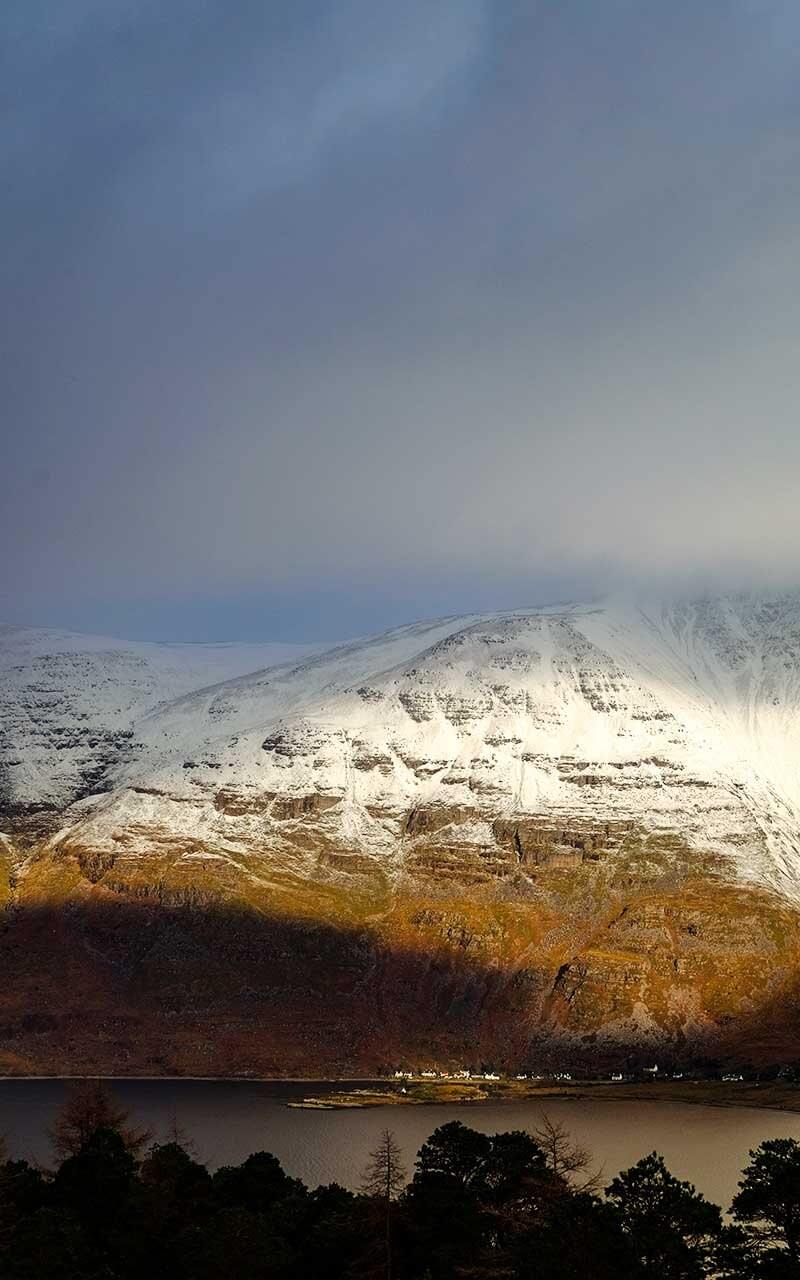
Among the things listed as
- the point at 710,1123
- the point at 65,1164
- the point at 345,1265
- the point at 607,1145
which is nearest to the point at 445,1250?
the point at 345,1265

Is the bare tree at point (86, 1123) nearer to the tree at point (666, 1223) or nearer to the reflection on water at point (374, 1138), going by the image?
the reflection on water at point (374, 1138)

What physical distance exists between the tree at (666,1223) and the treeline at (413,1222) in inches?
3.9

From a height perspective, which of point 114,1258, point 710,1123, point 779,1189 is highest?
point 779,1189

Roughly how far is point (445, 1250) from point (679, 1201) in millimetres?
14221

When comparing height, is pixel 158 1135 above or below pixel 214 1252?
below

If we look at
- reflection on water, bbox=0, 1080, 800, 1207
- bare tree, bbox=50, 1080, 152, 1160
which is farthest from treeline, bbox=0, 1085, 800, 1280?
reflection on water, bbox=0, 1080, 800, 1207

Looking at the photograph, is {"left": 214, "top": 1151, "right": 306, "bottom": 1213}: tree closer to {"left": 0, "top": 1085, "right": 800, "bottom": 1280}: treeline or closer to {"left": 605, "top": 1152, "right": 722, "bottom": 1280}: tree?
{"left": 0, "top": 1085, "right": 800, "bottom": 1280}: treeline

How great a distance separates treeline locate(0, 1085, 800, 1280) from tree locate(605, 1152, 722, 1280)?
0.10 m

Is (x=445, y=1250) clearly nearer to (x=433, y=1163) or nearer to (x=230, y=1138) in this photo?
(x=433, y=1163)

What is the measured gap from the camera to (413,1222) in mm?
86250

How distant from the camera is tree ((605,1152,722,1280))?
72.9 metres

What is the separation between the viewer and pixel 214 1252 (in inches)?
3036

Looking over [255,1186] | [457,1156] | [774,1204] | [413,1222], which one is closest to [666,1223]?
[774,1204]

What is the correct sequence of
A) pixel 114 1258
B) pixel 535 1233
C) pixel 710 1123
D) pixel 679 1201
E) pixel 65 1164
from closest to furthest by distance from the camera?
pixel 535 1233
pixel 679 1201
pixel 114 1258
pixel 65 1164
pixel 710 1123
